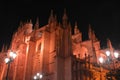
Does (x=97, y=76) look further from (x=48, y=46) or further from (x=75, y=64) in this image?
(x=48, y=46)

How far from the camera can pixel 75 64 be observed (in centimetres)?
2405

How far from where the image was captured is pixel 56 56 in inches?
986

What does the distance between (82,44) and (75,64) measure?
1213 centimetres

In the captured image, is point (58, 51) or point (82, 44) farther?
point (82, 44)

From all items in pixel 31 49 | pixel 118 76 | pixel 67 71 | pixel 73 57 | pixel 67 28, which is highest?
pixel 67 28

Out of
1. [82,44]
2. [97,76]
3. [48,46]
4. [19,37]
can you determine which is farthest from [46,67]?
[19,37]

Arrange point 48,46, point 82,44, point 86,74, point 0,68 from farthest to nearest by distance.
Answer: point 0,68, point 82,44, point 48,46, point 86,74

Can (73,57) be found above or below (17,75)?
above

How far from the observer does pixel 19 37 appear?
4116 centimetres

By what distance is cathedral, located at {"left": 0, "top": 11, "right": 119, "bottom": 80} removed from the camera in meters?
24.1

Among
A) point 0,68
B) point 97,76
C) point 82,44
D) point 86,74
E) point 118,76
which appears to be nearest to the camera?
point 118,76

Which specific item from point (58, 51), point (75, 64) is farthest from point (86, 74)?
point (58, 51)

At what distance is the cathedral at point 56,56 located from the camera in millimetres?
24078

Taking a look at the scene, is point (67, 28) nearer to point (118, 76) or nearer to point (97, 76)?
point (97, 76)
